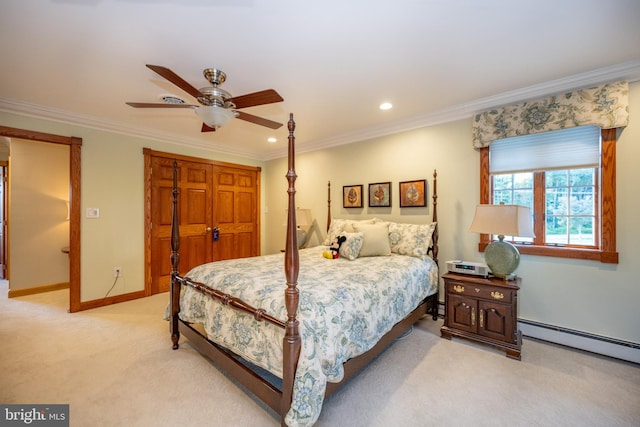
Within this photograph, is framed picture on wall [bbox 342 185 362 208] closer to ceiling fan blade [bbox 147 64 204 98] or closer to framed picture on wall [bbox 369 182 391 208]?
framed picture on wall [bbox 369 182 391 208]

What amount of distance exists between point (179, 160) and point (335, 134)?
250 cm

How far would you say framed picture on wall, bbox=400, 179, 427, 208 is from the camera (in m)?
3.38

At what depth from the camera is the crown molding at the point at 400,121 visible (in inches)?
89.8

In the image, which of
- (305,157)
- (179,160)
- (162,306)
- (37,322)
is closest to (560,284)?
(305,157)

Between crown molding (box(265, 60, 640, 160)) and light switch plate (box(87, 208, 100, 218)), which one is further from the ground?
crown molding (box(265, 60, 640, 160))

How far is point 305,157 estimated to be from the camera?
4.73 meters

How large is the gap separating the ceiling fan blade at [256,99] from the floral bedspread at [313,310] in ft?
4.34

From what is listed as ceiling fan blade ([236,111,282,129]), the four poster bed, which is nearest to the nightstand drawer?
the four poster bed

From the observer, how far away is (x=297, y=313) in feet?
4.99

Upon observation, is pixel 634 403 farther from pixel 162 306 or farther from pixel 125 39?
pixel 162 306

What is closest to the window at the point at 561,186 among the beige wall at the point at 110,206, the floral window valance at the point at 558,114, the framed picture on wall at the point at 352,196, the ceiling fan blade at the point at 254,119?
the floral window valance at the point at 558,114

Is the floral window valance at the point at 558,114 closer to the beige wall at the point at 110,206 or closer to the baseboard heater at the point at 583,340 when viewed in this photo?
the baseboard heater at the point at 583,340

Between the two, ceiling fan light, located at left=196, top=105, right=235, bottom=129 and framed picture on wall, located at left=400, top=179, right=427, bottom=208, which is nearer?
ceiling fan light, located at left=196, top=105, right=235, bottom=129

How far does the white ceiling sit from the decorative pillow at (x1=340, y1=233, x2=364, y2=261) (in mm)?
1491
